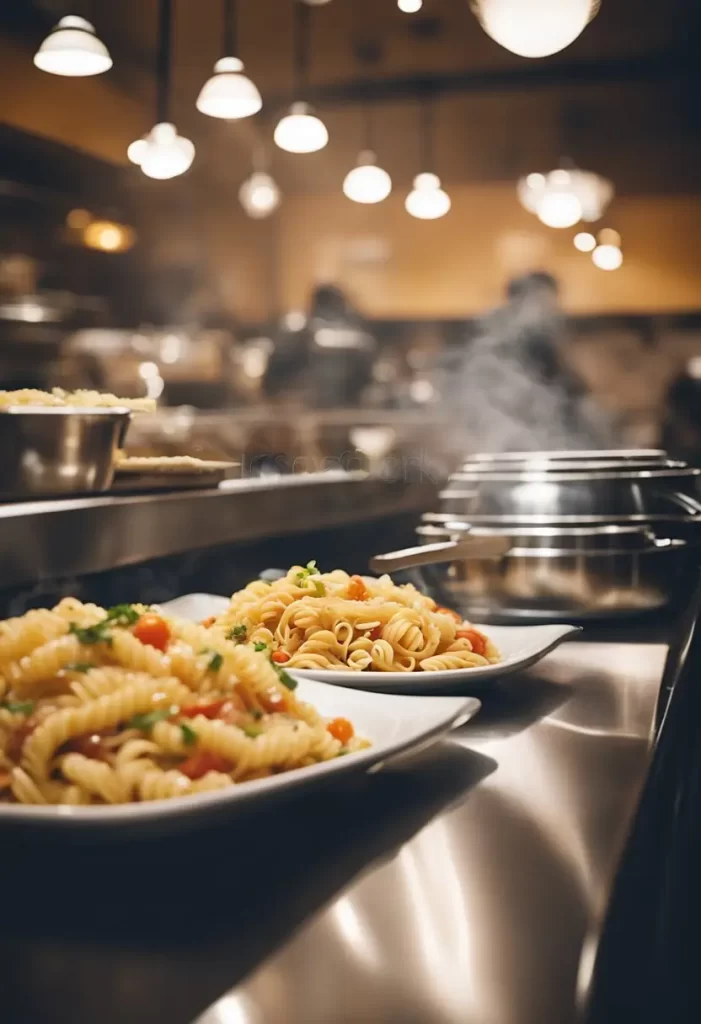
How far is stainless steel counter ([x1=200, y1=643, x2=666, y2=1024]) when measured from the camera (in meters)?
0.49

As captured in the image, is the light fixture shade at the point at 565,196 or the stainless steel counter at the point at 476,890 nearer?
the stainless steel counter at the point at 476,890

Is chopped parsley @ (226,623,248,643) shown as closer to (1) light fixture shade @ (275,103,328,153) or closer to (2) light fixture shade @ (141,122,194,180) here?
(2) light fixture shade @ (141,122,194,180)

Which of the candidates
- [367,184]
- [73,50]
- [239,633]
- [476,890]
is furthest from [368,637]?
[367,184]

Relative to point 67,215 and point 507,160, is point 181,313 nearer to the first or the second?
point 67,215

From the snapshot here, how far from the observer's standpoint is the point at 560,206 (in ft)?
20.5

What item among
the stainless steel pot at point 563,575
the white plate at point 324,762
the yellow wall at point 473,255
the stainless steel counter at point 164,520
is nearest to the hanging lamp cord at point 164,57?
the stainless steel counter at point 164,520

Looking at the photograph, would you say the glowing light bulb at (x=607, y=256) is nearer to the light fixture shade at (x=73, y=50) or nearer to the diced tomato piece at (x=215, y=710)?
the light fixture shade at (x=73, y=50)

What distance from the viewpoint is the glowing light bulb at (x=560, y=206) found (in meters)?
6.24

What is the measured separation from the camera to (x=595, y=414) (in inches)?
341

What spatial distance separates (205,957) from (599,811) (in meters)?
0.31

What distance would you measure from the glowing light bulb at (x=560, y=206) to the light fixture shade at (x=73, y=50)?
314 centimetres

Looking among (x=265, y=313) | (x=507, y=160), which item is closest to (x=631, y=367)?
(x=507, y=160)

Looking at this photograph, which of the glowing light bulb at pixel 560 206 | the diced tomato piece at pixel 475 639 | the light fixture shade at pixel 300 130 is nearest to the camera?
the diced tomato piece at pixel 475 639

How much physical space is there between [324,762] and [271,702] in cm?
9
